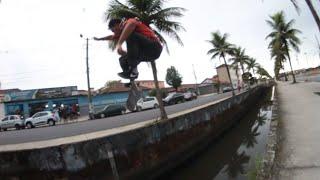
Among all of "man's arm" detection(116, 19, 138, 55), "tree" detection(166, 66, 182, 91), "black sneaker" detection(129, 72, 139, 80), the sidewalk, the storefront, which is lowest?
the sidewalk

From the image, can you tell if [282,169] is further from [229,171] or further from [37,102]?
[37,102]

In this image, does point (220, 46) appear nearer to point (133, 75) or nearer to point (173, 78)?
point (133, 75)

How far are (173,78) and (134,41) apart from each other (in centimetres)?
9728

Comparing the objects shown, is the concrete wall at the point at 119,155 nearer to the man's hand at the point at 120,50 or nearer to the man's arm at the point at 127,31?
the man's hand at the point at 120,50

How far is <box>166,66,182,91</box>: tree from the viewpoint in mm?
99500

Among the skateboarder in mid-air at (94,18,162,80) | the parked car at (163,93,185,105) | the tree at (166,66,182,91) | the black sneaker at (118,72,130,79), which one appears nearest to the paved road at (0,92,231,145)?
the black sneaker at (118,72,130,79)

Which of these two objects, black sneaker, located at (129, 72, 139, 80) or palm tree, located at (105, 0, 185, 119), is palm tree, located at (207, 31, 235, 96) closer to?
palm tree, located at (105, 0, 185, 119)

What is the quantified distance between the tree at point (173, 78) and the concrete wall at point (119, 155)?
284 ft

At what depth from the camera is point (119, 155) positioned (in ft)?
24.2

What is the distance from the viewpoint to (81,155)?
21.1ft

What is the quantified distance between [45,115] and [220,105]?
25640 mm

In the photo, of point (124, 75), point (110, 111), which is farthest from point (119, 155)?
point (110, 111)

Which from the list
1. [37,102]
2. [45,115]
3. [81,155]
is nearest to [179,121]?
[81,155]

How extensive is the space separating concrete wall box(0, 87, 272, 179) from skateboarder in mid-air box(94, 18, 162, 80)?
8.02ft
